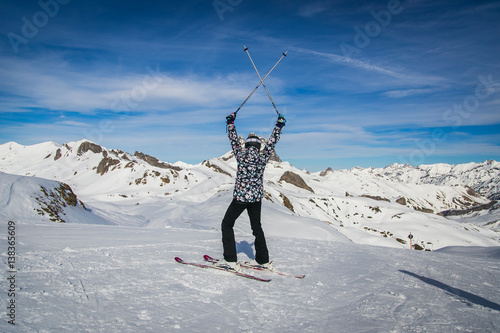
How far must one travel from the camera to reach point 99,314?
12.2 ft

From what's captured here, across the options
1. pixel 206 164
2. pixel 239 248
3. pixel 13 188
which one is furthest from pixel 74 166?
pixel 239 248

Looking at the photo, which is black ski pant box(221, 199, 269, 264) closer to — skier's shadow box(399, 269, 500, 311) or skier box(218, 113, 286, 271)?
skier box(218, 113, 286, 271)

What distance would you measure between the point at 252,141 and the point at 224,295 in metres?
3.34

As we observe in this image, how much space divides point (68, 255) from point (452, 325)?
6994 mm

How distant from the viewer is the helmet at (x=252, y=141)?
6781mm

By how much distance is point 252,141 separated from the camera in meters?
6.80

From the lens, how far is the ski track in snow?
3.74 meters

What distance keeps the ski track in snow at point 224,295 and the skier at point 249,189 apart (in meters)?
0.59

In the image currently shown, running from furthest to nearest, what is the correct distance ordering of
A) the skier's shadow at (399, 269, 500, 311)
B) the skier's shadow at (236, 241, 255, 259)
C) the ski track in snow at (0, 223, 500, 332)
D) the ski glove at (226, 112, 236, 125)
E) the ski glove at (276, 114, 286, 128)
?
the skier's shadow at (236, 241, 255, 259) < the ski glove at (226, 112, 236, 125) < the ski glove at (276, 114, 286, 128) < the skier's shadow at (399, 269, 500, 311) < the ski track in snow at (0, 223, 500, 332)

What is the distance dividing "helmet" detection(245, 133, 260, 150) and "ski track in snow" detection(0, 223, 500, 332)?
2.87 m

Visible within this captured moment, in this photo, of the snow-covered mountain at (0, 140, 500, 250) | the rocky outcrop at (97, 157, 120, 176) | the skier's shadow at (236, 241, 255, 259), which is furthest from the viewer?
the rocky outcrop at (97, 157, 120, 176)

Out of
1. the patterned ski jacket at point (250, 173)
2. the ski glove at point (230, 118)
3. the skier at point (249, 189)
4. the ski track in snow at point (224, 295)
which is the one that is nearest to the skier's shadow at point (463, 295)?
the ski track in snow at point (224, 295)

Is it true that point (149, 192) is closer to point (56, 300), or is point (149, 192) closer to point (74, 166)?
point (74, 166)

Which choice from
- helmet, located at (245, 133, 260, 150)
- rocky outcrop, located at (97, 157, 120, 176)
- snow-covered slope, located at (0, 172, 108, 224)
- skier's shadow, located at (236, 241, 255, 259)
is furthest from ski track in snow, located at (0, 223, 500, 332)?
rocky outcrop, located at (97, 157, 120, 176)
